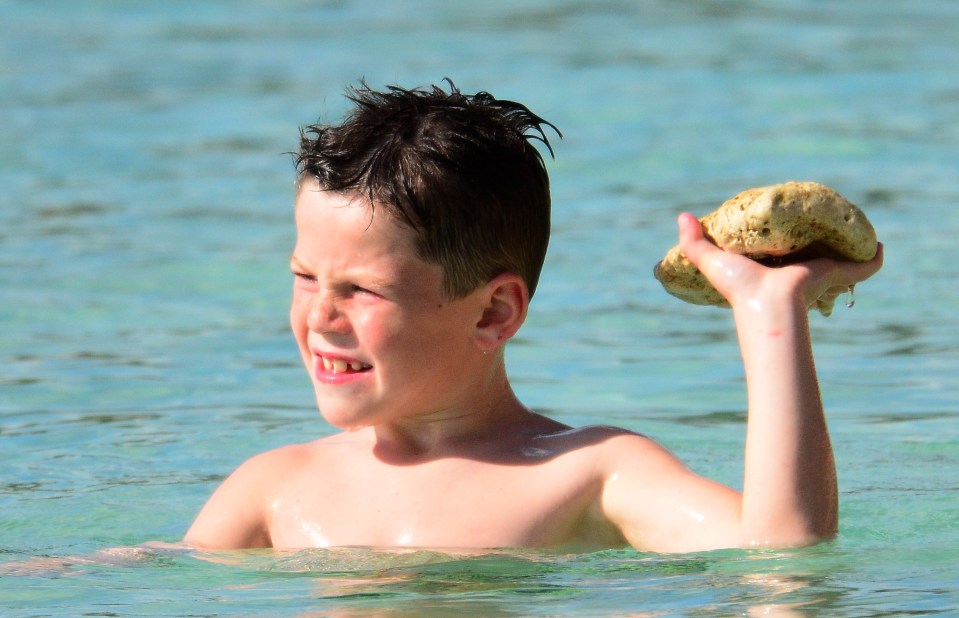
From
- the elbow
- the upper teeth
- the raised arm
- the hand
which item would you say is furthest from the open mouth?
the elbow

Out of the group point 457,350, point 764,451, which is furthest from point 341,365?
point 764,451

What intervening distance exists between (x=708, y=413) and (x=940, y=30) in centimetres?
947

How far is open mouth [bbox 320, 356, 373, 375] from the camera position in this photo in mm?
3572

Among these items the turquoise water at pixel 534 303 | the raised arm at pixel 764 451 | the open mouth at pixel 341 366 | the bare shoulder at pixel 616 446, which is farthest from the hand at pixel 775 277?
the open mouth at pixel 341 366

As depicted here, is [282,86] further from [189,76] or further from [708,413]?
[708,413]

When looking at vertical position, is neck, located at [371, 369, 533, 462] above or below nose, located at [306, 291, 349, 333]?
below

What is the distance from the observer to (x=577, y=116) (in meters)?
11.2

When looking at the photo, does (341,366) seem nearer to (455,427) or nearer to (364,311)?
(364,311)

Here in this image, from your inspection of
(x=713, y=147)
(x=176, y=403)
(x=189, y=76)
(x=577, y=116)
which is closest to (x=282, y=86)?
(x=189, y=76)

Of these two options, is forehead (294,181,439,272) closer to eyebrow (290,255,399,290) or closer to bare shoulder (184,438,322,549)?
eyebrow (290,255,399,290)

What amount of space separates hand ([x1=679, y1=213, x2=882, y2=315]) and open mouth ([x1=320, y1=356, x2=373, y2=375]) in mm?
761

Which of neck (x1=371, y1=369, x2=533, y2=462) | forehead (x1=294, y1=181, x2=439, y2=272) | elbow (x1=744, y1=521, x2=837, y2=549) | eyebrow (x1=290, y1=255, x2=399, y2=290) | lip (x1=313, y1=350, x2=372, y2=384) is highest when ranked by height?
forehead (x1=294, y1=181, x2=439, y2=272)

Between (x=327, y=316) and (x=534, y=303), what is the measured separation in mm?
3896

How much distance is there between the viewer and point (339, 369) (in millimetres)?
3576
